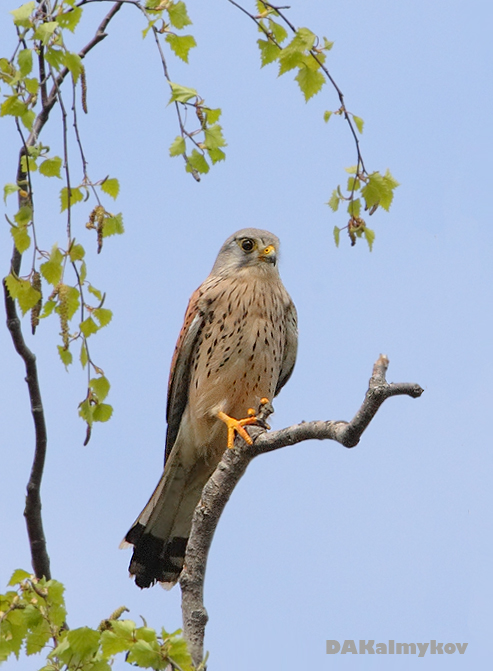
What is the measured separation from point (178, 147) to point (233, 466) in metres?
1.19

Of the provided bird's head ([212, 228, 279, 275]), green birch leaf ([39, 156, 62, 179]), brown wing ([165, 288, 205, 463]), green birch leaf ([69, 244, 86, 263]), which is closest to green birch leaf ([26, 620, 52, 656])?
green birch leaf ([69, 244, 86, 263])

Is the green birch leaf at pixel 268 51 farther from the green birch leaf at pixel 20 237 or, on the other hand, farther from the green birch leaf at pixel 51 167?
the green birch leaf at pixel 20 237

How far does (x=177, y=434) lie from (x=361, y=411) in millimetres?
2118

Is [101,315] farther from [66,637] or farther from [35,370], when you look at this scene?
[66,637]

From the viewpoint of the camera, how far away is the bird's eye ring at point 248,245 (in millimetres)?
4703

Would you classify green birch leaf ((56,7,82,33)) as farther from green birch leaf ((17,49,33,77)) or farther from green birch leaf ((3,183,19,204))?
green birch leaf ((3,183,19,204))

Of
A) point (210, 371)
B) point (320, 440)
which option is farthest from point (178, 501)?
point (320, 440)

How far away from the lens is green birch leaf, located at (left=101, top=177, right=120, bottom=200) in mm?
2670

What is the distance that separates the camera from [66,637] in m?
2.38

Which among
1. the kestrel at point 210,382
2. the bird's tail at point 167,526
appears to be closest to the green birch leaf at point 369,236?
the kestrel at point 210,382

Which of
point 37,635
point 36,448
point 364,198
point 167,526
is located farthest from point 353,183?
point 167,526

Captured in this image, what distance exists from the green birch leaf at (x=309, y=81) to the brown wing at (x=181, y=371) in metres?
1.70

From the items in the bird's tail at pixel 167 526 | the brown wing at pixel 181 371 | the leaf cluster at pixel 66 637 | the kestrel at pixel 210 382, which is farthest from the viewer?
the brown wing at pixel 181 371

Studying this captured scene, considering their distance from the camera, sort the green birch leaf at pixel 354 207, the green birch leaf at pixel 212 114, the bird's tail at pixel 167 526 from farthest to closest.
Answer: the bird's tail at pixel 167 526 → the green birch leaf at pixel 354 207 → the green birch leaf at pixel 212 114
